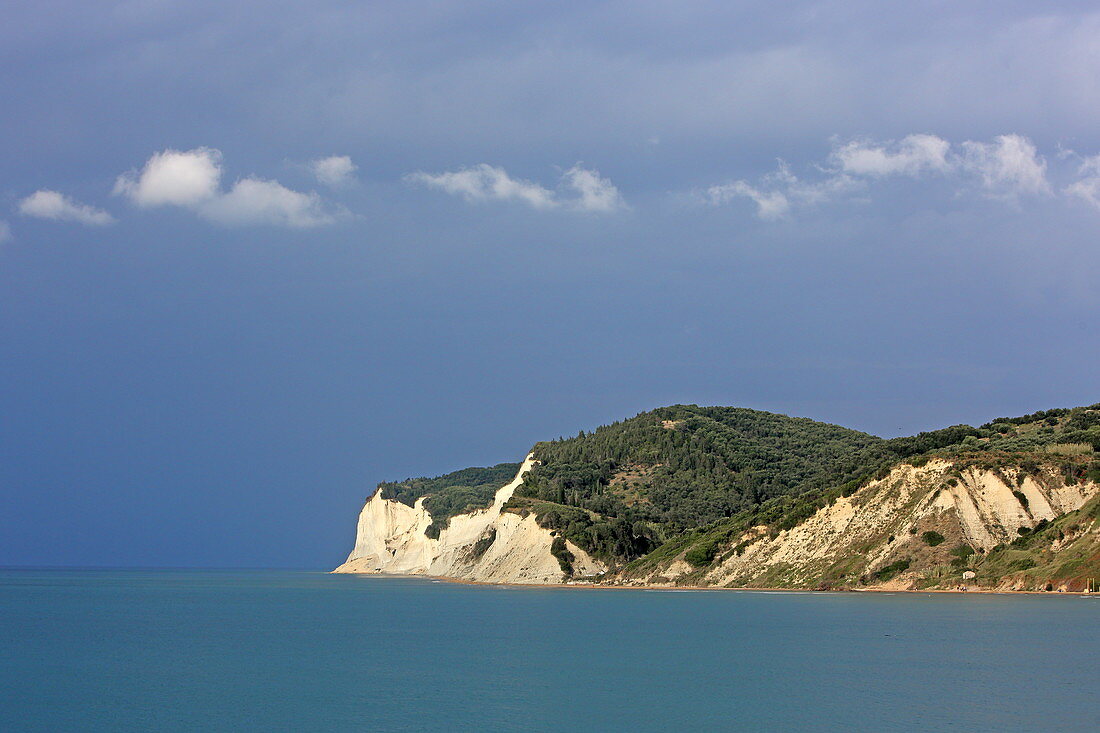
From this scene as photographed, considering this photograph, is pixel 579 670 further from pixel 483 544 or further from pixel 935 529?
pixel 483 544

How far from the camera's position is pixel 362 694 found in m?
33.8

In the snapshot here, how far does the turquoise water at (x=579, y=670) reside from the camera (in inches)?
1156

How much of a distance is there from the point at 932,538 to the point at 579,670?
51.5 metres

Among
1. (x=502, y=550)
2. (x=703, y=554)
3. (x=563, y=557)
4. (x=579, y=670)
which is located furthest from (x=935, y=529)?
(x=502, y=550)

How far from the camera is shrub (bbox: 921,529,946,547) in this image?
80.8 m

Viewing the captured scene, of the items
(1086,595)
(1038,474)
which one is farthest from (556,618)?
(1038,474)

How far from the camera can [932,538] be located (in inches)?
3196

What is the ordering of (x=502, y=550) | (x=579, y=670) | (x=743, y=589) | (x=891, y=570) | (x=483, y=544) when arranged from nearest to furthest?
1. (x=579, y=670)
2. (x=891, y=570)
3. (x=743, y=589)
4. (x=502, y=550)
5. (x=483, y=544)

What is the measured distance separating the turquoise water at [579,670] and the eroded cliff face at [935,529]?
341 inches

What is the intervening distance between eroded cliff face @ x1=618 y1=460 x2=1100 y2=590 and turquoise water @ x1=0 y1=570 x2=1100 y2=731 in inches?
341

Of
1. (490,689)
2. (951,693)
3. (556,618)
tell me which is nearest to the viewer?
(951,693)

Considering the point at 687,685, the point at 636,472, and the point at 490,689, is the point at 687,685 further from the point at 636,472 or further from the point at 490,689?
the point at 636,472

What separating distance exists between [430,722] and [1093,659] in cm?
2564

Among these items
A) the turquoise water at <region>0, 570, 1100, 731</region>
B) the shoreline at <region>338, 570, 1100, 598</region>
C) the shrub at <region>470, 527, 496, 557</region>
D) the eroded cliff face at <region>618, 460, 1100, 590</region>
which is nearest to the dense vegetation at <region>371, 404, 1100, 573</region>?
the eroded cliff face at <region>618, 460, 1100, 590</region>
